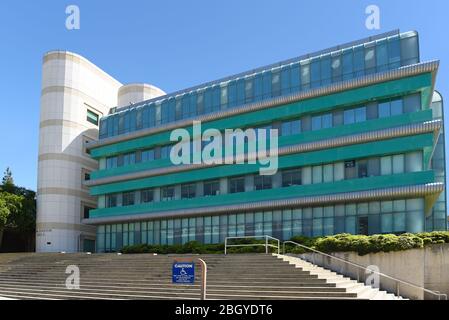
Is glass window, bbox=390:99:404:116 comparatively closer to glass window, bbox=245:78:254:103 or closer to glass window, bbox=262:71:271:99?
glass window, bbox=262:71:271:99

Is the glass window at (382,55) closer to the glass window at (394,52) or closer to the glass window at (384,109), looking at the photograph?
the glass window at (394,52)

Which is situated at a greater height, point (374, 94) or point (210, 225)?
point (374, 94)

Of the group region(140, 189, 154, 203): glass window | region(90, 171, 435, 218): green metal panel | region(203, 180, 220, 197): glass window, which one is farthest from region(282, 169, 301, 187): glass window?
region(140, 189, 154, 203): glass window

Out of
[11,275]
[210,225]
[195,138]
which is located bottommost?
[11,275]

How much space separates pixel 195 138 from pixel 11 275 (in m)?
21.3

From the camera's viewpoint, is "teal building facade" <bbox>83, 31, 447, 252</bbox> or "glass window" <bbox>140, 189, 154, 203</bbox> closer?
"teal building facade" <bbox>83, 31, 447, 252</bbox>

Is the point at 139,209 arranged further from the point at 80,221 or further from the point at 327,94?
the point at 327,94

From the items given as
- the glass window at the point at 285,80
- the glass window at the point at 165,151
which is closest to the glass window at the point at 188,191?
the glass window at the point at 165,151

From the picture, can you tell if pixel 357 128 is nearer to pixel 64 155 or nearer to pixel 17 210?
pixel 64 155

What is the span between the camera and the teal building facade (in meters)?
35.4

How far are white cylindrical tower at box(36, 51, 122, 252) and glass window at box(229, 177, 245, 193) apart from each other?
20977mm

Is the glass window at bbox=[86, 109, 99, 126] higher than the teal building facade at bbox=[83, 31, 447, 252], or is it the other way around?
the glass window at bbox=[86, 109, 99, 126]

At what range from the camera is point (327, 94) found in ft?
130
